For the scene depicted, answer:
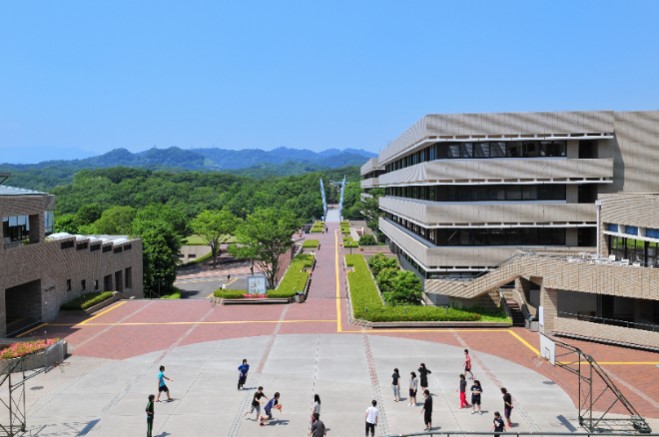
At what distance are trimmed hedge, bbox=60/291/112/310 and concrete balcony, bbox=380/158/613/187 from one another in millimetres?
26712

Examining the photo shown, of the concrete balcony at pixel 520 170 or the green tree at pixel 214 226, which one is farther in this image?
the green tree at pixel 214 226

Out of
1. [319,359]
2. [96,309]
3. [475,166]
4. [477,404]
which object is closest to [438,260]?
[475,166]

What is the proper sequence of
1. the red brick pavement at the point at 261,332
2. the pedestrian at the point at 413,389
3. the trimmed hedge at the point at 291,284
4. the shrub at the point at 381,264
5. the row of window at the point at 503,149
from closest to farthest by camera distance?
the pedestrian at the point at 413,389, the red brick pavement at the point at 261,332, the row of window at the point at 503,149, the trimmed hedge at the point at 291,284, the shrub at the point at 381,264

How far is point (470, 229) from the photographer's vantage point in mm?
43625

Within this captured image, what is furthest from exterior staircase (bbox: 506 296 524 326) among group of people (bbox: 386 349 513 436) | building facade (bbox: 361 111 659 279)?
group of people (bbox: 386 349 513 436)

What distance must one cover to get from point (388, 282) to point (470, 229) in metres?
8.25

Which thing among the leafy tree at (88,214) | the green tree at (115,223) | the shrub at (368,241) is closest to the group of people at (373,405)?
the shrub at (368,241)

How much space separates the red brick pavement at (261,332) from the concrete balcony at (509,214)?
9378 mm

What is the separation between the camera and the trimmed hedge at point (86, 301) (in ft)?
136

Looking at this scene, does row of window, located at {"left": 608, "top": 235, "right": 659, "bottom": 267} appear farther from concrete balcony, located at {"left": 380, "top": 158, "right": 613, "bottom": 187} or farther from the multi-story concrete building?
the multi-story concrete building

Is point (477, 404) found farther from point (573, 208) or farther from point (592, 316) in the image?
point (573, 208)

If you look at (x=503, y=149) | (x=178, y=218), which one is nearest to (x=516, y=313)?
(x=503, y=149)

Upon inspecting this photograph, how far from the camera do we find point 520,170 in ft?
138

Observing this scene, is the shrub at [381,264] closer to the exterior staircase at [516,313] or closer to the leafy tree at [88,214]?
the exterior staircase at [516,313]
